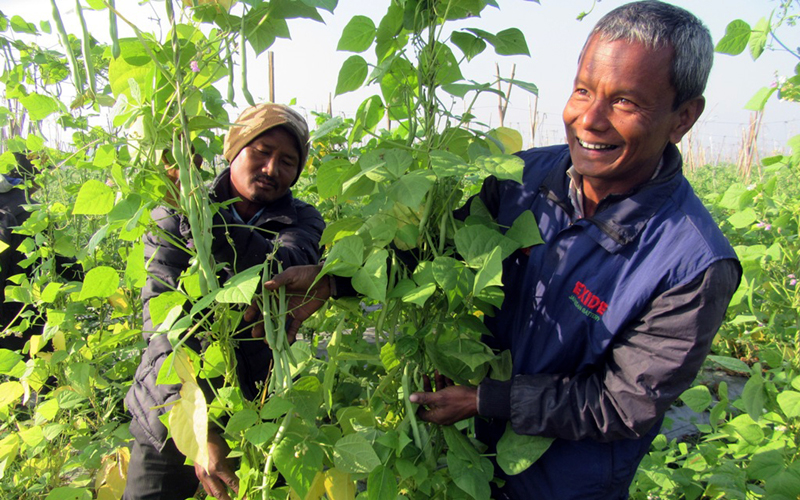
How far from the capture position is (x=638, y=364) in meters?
1.03

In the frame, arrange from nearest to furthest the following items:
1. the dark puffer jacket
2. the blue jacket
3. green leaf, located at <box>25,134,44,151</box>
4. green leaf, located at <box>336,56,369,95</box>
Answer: the blue jacket < green leaf, located at <box>336,56,369,95</box> < the dark puffer jacket < green leaf, located at <box>25,134,44,151</box>

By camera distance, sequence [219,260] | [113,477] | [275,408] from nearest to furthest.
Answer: [275,408] < [219,260] < [113,477]

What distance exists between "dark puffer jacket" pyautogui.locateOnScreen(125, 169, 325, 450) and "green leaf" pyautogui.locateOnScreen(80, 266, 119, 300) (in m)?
0.15

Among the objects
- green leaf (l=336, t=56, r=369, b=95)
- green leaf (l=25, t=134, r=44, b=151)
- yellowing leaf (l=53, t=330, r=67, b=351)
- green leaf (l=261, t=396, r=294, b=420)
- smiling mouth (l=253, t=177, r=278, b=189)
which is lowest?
yellowing leaf (l=53, t=330, r=67, b=351)

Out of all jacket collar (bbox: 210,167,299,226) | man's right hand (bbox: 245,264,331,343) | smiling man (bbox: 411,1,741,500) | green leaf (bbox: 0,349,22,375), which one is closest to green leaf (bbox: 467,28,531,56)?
smiling man (bbox: 411,1,741,500)

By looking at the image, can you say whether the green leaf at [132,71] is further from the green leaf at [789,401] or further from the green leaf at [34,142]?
the green leaf at [789,401]

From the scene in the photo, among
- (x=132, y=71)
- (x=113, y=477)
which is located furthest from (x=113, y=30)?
(x=113, y=477)

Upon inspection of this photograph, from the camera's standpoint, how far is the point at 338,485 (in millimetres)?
1080

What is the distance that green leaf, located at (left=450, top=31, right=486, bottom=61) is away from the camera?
114 cm

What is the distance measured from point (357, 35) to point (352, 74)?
0.08 metres

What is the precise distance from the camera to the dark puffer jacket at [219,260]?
1321mm

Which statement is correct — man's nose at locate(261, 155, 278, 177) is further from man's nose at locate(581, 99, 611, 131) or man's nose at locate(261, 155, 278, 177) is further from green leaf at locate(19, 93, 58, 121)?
man's nose at locate(581, 99, 611, 131)

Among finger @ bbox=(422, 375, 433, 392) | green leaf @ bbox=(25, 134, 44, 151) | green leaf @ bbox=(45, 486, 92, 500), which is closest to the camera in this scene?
finger @ bbox=(422, 375, 433, 392)

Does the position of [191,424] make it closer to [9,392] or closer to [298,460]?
[298,460]
